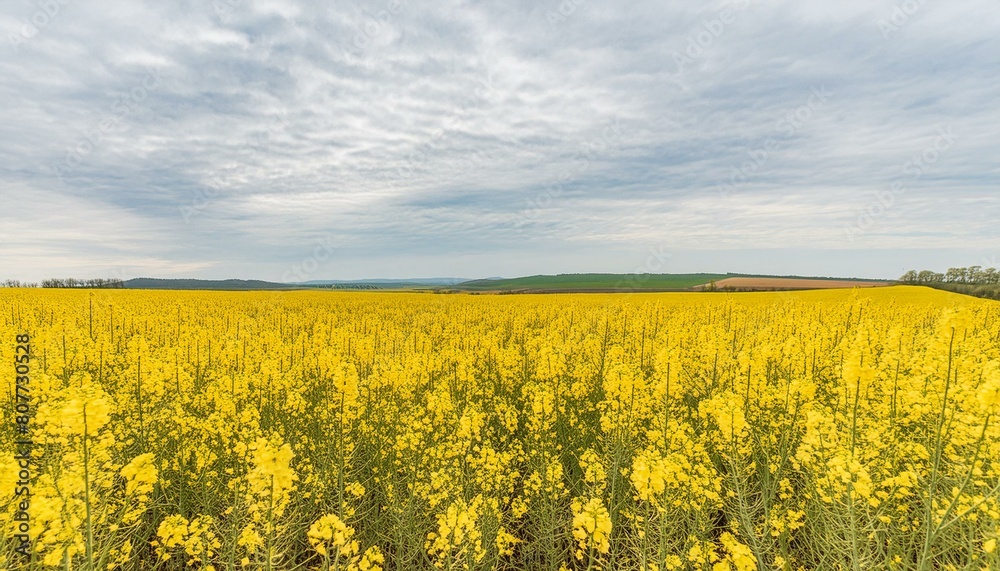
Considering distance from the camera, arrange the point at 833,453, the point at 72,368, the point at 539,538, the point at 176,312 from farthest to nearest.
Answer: the point at 176,312 → the point at 72,368 → the point at 539,538 → the point at 833,453

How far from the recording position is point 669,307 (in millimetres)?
19844

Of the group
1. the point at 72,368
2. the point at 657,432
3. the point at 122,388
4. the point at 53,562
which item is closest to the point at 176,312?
the point at 72,368

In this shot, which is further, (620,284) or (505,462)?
(620,284)

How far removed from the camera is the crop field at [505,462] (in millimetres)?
2850

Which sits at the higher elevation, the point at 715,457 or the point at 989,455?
the point at 989,455

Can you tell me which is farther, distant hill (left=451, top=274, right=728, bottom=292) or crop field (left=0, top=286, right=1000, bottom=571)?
distant hill (left=451, top=274, right=728, bottom=292)

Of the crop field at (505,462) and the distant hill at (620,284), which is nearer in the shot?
the crop field at (505,462)

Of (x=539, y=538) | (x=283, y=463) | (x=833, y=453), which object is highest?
(x=283, y=463)

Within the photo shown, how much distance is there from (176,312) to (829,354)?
72.7ft

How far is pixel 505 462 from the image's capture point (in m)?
4.40

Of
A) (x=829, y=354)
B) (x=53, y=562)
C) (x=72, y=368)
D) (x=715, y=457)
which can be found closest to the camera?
(x=53, y=562)

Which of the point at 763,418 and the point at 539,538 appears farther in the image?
the point at 763,418

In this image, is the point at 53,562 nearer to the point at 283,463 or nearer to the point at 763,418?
the point at 283,463

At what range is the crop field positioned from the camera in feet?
9.35
